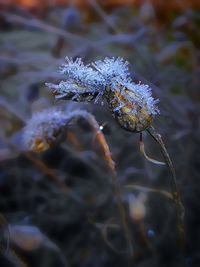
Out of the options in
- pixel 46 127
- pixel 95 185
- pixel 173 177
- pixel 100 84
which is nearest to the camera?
pixel 100 84

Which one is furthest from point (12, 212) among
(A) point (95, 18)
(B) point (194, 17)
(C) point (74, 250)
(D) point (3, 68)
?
(A) point (95, 18)

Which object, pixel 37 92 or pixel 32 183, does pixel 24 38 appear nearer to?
pixel 37 92

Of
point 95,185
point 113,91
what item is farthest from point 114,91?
A: point 95,185

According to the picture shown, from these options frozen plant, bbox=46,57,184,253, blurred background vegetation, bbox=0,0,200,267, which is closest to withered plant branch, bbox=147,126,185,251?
frozen plant, bbox=46,57,184,253

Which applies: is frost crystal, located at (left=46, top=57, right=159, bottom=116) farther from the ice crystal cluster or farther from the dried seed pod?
the ice crystal cluster

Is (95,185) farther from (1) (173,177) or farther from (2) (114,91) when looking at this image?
(2) (114,91)

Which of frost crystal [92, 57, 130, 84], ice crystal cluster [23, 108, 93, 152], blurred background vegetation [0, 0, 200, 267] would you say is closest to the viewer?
frost crystal [92, 57, 130, 84]

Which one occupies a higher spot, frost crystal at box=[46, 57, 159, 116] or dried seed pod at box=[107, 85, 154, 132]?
frost crystal at box=[46, 57, 159, 116]

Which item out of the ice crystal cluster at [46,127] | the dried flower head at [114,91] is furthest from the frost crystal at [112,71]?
the ice crystal cluster at [46,127]
